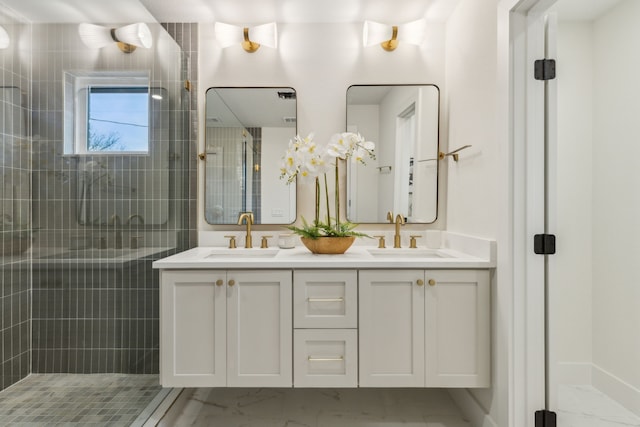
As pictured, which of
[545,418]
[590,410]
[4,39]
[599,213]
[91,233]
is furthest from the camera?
[599,213]

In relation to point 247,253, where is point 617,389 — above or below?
below

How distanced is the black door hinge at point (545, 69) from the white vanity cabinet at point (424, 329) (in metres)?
0.88

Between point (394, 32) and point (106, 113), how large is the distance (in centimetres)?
168

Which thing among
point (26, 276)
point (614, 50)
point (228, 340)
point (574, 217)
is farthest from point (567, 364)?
point (26, 276)

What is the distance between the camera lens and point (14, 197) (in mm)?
1427

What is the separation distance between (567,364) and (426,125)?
5.71 ft

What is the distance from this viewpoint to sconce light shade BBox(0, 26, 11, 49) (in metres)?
1.34

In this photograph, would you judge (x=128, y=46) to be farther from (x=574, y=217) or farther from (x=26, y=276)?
(x=574, y=217)

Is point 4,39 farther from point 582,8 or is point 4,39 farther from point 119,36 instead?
point 582,8

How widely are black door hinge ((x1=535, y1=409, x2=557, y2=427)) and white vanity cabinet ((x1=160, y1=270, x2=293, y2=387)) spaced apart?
1.06 meters

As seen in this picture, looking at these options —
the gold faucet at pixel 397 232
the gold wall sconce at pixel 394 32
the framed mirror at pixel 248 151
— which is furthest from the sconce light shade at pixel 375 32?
the gold faucet at pixel 397 232

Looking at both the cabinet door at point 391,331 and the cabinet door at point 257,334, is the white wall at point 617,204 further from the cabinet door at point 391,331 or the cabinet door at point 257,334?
the cabinet door at point 257,334

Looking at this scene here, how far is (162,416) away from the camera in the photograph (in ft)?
5.73

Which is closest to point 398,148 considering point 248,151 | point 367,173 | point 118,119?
point 367,173
